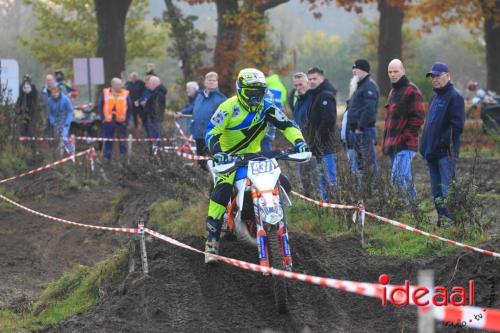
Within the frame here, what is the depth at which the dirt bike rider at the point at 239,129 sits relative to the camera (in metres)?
8.68

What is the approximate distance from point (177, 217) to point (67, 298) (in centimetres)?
342

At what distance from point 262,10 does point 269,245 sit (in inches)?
1001

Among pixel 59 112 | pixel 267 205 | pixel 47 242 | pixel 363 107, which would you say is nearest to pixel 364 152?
pixel 363 107

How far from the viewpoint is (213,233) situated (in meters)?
8.93

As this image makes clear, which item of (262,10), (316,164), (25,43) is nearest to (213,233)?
(316,164)

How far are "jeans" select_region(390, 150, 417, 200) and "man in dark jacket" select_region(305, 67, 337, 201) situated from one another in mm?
951

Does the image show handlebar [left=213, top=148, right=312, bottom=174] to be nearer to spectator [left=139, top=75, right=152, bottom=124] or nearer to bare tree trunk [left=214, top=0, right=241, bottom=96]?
spectator [left=139, top=75, right=152, bottom=124]

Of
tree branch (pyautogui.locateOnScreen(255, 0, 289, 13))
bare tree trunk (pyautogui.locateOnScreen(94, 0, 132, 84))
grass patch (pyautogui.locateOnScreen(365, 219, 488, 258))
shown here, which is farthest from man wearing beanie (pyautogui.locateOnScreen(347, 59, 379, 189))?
tree branch (pyautogui.locateOnScreen(255, 0, 289, 13))

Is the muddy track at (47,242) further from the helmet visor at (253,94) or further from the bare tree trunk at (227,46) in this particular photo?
the bare tree trunk at (227,46)

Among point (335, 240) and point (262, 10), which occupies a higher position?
point (262, 10)

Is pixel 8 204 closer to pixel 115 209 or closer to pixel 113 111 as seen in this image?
pixel 115 209

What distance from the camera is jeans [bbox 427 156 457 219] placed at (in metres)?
10.3

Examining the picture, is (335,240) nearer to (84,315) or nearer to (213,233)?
(213,233)

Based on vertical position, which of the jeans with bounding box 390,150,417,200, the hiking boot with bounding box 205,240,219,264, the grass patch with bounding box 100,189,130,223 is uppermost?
the jeans with bounding box 390,150,417,200
